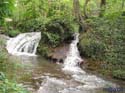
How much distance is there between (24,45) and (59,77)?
6.49 meters

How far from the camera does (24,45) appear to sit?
1795cm

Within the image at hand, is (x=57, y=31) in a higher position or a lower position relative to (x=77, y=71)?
higher

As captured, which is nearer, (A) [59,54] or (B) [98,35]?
(B) [98,35]

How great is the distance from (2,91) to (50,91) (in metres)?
5.41

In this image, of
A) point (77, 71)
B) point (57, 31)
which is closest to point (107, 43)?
point (77, 71)

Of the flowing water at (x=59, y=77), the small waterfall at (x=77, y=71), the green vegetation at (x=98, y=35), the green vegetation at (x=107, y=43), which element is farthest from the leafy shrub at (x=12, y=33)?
the green vegetation at (x=107, y=43)

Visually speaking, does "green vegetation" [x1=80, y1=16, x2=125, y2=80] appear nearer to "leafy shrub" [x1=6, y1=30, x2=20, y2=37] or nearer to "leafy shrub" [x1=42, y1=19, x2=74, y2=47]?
"leafy shrub" [x1=42, y1=19, x2=74, y2=47]

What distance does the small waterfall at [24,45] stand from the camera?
1730cm

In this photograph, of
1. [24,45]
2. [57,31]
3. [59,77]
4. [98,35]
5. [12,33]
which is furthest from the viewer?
[12,33]

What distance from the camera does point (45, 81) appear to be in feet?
36.5

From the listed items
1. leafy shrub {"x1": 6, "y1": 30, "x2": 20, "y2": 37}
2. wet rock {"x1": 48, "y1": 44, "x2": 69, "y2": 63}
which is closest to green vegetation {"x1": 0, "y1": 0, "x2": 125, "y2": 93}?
wet rock {"x1": 48, "y1": 44, "x2": 69, "y2": 63}

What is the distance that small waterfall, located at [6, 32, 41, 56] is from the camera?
1730cm

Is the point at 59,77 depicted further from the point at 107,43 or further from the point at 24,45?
the point at 24,45

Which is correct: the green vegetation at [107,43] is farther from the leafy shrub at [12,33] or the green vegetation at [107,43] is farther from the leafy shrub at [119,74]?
the leafy shrub at [12,33]
